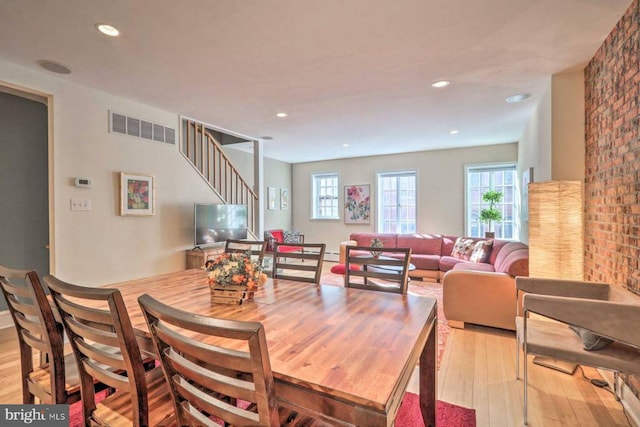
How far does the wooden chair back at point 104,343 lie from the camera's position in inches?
40.5

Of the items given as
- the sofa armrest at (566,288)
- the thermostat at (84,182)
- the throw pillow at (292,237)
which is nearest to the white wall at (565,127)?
the sofa armrest at (566,288)

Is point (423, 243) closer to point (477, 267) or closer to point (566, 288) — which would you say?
point (477, 267)

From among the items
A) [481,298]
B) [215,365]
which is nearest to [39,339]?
[215,365]

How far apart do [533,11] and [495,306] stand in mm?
2596

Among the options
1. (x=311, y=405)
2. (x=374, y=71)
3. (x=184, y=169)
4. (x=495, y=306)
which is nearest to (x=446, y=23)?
(x=374, y=71)

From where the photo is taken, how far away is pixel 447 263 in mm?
5133

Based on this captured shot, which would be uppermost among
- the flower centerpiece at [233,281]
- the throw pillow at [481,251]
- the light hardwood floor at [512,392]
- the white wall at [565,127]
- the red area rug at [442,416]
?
the white wall at [565,127]

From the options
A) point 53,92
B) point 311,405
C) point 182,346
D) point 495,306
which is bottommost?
point 495,306

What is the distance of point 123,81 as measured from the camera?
10.1 ft

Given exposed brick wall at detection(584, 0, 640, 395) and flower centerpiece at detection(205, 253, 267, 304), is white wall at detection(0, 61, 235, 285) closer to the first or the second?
flower centerpiece at detection(205, 253, 267, 304)

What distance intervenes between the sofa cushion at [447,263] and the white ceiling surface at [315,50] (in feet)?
8.08

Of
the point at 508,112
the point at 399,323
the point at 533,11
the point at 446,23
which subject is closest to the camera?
the point at 399,323

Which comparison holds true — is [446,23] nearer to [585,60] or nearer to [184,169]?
[585,60]

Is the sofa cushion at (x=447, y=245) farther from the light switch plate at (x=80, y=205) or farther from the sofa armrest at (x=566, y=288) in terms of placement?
the light switch plate at (x=80, y=205)
